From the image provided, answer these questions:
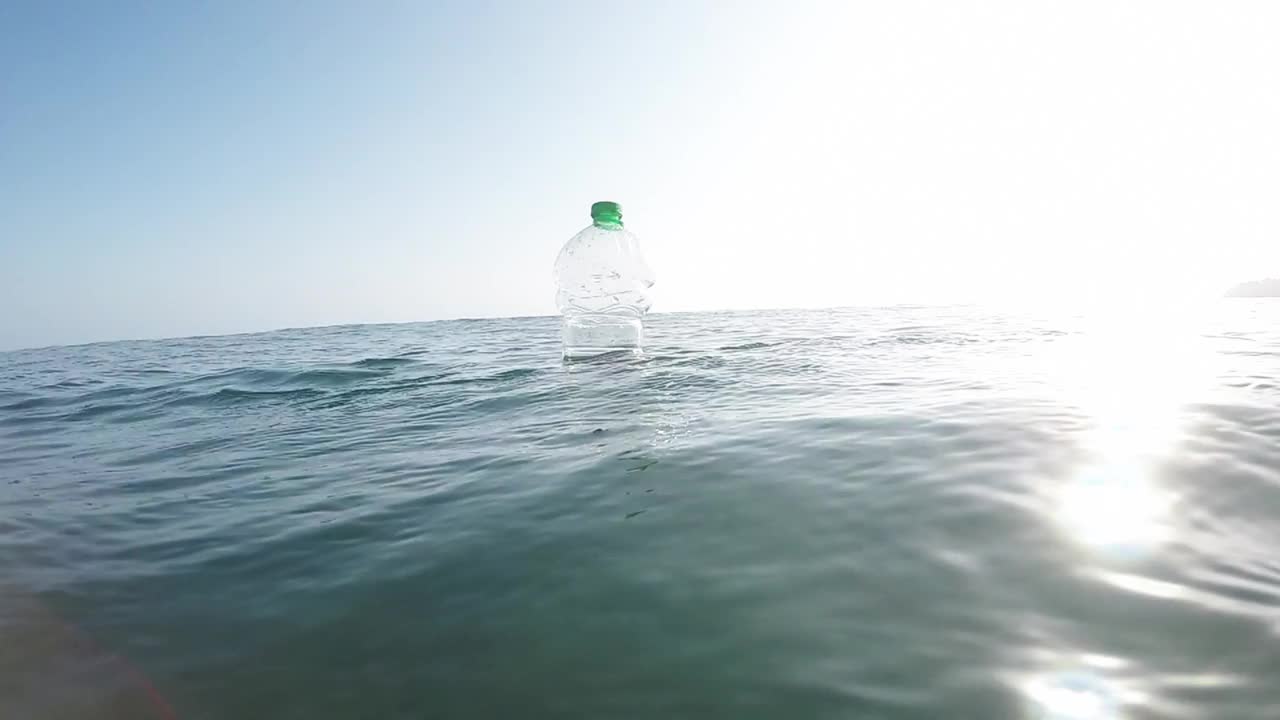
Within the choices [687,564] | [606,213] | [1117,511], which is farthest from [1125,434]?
[606,213]

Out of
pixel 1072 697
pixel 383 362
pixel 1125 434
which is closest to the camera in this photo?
pixel 1072 697

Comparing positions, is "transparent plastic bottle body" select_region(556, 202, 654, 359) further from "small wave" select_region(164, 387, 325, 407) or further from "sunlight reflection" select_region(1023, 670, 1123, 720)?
"sunlight reflection" select_region(1023, 670, 1123, 720)

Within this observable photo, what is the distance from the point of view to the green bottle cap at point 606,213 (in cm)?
1053

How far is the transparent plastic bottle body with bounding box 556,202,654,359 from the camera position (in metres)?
13.1

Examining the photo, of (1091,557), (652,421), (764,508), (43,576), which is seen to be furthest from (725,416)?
(43,576)

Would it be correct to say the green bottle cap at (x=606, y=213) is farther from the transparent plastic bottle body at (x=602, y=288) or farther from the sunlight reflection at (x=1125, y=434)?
the sunlight reflection at (x=1125, y=434)

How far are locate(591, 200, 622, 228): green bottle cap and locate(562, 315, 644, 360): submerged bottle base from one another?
2.74 metres

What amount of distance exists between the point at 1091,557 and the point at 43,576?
182 inches

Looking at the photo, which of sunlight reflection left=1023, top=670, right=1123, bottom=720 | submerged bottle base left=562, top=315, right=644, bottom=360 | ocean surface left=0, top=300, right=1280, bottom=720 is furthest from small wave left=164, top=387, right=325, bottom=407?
sunlight reflection left=1023, top=670, right=1123, bottom=720

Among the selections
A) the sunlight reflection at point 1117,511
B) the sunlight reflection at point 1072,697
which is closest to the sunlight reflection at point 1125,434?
the sunlight reflection at point 1117,511

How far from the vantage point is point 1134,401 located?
16.7 feet

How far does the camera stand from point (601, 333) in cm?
1392

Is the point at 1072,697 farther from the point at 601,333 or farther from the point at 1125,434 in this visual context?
the point at 601,333

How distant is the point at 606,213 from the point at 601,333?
148 inches
